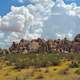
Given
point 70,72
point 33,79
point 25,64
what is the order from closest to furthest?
1. point 33,79
2. point 70,72
3. point 25,64

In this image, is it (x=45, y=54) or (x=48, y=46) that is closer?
(x=45, y=54)

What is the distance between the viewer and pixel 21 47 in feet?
654

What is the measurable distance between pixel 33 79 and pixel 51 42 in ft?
485

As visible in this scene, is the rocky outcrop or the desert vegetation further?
the rocky outcrop

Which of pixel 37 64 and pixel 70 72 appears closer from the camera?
pixel 70 72

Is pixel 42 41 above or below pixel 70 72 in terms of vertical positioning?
above

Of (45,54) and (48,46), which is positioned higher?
(48,46)

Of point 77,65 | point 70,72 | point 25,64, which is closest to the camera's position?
point 70,72

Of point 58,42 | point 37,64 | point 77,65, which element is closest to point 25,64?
point 37,64

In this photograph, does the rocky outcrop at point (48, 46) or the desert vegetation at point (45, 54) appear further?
the rocky outcrop at point (48, 46)

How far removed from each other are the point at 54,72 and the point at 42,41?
471 ft

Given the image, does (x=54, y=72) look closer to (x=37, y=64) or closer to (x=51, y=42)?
(x=37, y=64)

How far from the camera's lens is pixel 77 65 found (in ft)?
178

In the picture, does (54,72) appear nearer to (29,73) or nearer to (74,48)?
(29,73)
